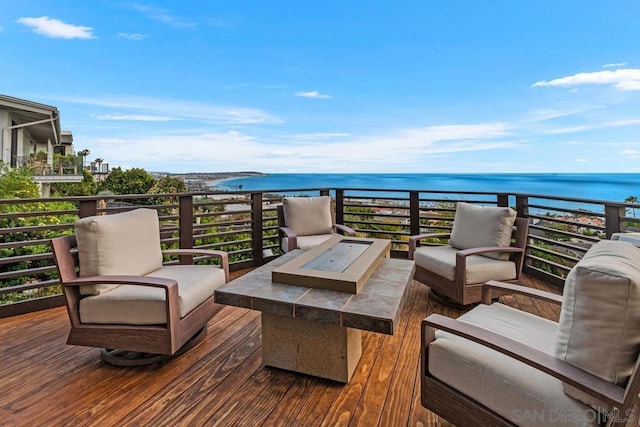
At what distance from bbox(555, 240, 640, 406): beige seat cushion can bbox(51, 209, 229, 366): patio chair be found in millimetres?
1903

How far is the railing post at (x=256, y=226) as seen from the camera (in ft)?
14.1

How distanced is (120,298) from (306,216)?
243 cm

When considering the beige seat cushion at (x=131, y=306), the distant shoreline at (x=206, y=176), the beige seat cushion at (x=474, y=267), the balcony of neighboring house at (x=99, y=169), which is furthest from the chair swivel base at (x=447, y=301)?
the balcony of neighboring house at (x=99, y=169)

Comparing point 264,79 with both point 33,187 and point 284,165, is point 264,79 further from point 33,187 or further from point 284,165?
point 33,187

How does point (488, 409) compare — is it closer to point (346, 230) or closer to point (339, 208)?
point (346, 230)

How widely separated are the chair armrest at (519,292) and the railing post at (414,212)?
2684 millimetres

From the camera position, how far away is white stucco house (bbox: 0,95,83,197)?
23.2ft

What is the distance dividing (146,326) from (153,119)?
8.34m

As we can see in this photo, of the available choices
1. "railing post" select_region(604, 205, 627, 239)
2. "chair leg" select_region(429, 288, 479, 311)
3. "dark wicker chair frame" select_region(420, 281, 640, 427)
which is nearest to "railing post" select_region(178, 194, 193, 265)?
"chair leg" select_region(429, 288, 479, 311)

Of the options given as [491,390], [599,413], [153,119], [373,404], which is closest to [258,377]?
[373,404]

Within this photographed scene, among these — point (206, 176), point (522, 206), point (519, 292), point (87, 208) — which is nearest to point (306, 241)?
point (87, 208)

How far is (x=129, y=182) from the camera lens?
501 inches

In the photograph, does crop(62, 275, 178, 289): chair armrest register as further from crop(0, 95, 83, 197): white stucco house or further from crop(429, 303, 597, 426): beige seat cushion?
crop(0, 95, 83, 197): white stucco house

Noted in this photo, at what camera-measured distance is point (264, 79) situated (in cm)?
728
